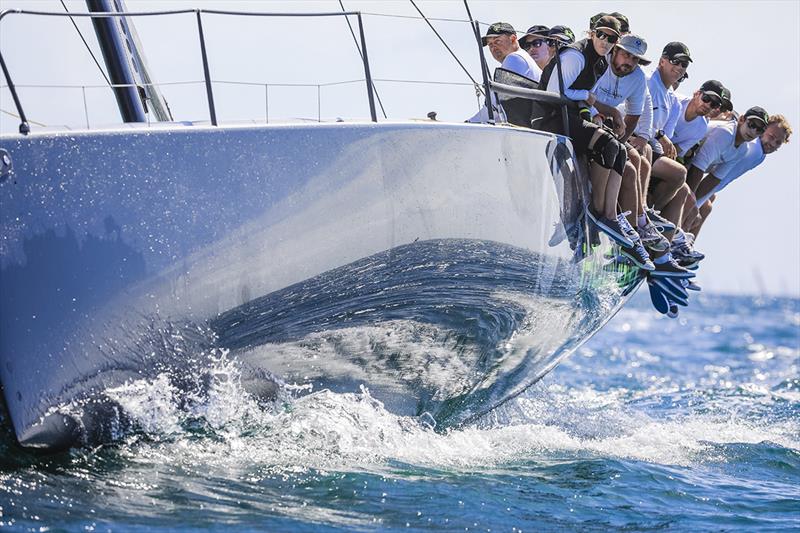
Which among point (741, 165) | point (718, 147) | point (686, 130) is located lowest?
point (741, 165)

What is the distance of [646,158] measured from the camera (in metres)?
7.29

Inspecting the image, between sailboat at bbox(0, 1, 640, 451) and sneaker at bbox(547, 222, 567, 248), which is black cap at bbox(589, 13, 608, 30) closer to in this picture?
sailboat at bbox(0, 1, 640, 451)

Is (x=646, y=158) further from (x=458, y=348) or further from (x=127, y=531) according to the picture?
(x=127, y=531)

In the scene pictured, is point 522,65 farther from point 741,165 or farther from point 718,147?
point 741,165

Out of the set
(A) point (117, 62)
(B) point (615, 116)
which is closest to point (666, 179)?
(B) point (615, 116)

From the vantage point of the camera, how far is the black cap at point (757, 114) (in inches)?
314

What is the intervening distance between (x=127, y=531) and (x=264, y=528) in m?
0.52

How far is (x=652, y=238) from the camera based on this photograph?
23.8 ft

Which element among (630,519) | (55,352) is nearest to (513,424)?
(630,519)

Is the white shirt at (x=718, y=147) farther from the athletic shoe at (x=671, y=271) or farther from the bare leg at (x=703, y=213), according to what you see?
the athletic shoe at (x=671, y=271)

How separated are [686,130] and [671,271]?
1.07m

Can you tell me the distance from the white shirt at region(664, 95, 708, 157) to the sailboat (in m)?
1.62

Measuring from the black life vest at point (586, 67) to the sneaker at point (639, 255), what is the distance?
107 centimetres

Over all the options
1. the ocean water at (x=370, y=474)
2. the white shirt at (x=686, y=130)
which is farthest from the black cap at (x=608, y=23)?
the ocean water at (x=370, y=474)
